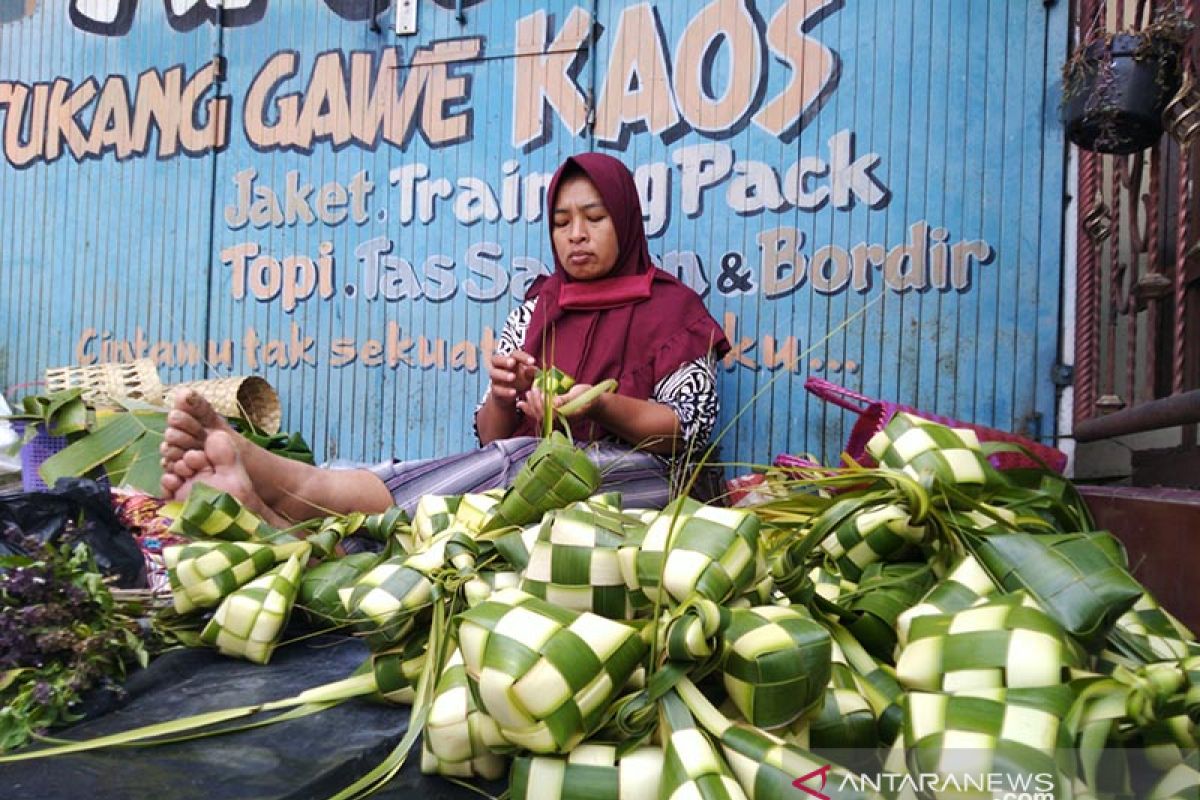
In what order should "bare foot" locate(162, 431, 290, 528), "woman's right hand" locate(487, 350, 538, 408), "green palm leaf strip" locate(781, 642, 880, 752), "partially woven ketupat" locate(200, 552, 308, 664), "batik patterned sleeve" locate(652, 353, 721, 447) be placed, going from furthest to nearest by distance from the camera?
"batik patterned sleeve" locate(652, 353, 721, 447) → "woman's right hand" locate(487, 350, 538, 408) → "bare foot" locate(162, 431, 290, 528) → "partially woven ketupat" locate(200, 552, 308, 664) → "green palm leaf strip" locate(781, 642, 880, 752)

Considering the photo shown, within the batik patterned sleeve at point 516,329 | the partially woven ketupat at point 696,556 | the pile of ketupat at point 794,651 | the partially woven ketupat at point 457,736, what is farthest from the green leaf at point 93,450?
the partially woven ketupat at point 696,556

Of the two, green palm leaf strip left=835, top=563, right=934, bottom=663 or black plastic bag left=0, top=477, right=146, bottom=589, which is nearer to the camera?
green palm leaf strip left=835, top=563, right=934, bottom=663

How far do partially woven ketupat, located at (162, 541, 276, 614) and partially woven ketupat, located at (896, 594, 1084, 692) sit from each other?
0.96 m

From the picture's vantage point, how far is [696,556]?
821mm

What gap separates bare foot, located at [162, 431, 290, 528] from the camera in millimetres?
1789

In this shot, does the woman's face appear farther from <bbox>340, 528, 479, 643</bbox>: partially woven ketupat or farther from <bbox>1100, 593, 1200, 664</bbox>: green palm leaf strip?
<bbox>1100, 593, 1200, 664</bbox>: green palm leaf strip

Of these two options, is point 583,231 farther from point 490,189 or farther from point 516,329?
point 490,189

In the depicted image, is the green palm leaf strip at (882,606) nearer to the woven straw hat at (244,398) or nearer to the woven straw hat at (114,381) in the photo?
the woven straw hat at (244,398)

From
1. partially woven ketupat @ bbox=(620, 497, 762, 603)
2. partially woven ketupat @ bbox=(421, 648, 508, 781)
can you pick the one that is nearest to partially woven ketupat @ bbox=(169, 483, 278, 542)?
partially woven ketupat @ bbox=(421, 648, 508, 781)

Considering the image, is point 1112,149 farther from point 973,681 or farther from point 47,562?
point 47,562

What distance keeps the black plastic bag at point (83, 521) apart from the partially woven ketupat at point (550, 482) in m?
0.88

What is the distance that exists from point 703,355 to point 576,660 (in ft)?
6.25

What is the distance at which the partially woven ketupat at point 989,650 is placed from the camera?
2.41 feet

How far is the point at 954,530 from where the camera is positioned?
0.97 metres
